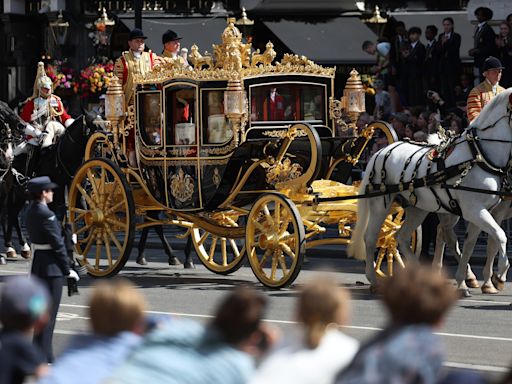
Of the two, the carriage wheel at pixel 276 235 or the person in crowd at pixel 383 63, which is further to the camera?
the person in crowd at pixel 383 63

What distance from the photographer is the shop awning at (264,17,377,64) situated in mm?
31641

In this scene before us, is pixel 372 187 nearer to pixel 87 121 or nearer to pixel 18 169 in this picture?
pixel 87 121

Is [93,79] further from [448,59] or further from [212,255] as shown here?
[212,255]

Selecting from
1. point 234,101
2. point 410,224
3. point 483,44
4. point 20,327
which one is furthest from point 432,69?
point 20,327

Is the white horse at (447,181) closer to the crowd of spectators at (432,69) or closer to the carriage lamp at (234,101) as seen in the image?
the carriage lamp at (234,101)

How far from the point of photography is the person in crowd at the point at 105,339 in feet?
21.0

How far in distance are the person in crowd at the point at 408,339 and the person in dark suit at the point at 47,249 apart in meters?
5.50

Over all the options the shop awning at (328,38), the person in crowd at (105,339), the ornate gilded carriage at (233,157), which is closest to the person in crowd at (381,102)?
the shop awning at (328,38)

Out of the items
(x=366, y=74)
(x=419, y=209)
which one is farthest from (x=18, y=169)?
(x=366, y=74)

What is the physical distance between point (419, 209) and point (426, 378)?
1009 centimetres

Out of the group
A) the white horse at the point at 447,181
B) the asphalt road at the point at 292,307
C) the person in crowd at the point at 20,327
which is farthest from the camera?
the white horse at the point at 447,181

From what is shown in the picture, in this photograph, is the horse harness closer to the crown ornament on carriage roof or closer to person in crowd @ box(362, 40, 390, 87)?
the crown ornament on carriage roof

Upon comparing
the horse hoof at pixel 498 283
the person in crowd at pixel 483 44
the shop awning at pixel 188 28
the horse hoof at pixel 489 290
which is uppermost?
the shop awning at pixel 188 28

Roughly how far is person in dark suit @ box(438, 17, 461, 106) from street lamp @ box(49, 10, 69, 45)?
38.9 ft
